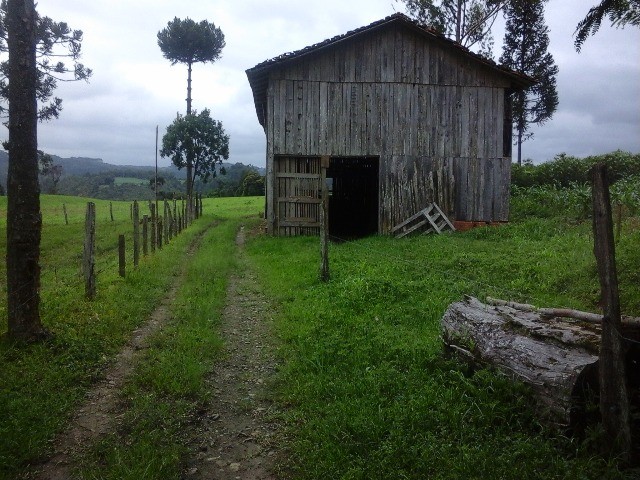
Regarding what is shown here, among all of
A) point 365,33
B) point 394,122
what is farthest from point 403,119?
point 365,33

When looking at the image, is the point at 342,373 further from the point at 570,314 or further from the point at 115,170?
the point at 115,170

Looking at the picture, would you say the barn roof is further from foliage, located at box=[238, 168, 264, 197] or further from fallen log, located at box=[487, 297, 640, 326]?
foliage, located at box=[238, 168, 264, 197]

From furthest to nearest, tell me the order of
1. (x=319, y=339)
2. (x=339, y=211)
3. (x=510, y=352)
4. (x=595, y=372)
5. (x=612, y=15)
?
1. (x=339, y=211)
2. (x=319, y=339)
3. (x=510, y=352)
4. (x=612, y=15)
5. (x=595, y=372)

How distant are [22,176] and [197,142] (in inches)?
1252

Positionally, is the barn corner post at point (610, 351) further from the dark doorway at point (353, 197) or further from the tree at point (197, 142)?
the tree at point (197, 142)

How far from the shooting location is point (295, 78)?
16531mm

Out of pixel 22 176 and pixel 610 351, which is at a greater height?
pixel 22 176

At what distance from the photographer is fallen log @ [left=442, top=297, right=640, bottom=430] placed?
13.8 feet

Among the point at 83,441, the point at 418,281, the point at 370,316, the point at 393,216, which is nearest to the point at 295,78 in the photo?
the point at 393,216

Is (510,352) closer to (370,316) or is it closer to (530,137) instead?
(370,316)

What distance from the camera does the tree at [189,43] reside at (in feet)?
125

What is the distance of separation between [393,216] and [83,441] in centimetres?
1394

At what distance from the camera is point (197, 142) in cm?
3747

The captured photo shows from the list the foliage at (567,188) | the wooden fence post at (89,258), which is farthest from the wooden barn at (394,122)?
the wooden fence post at (89,258)
